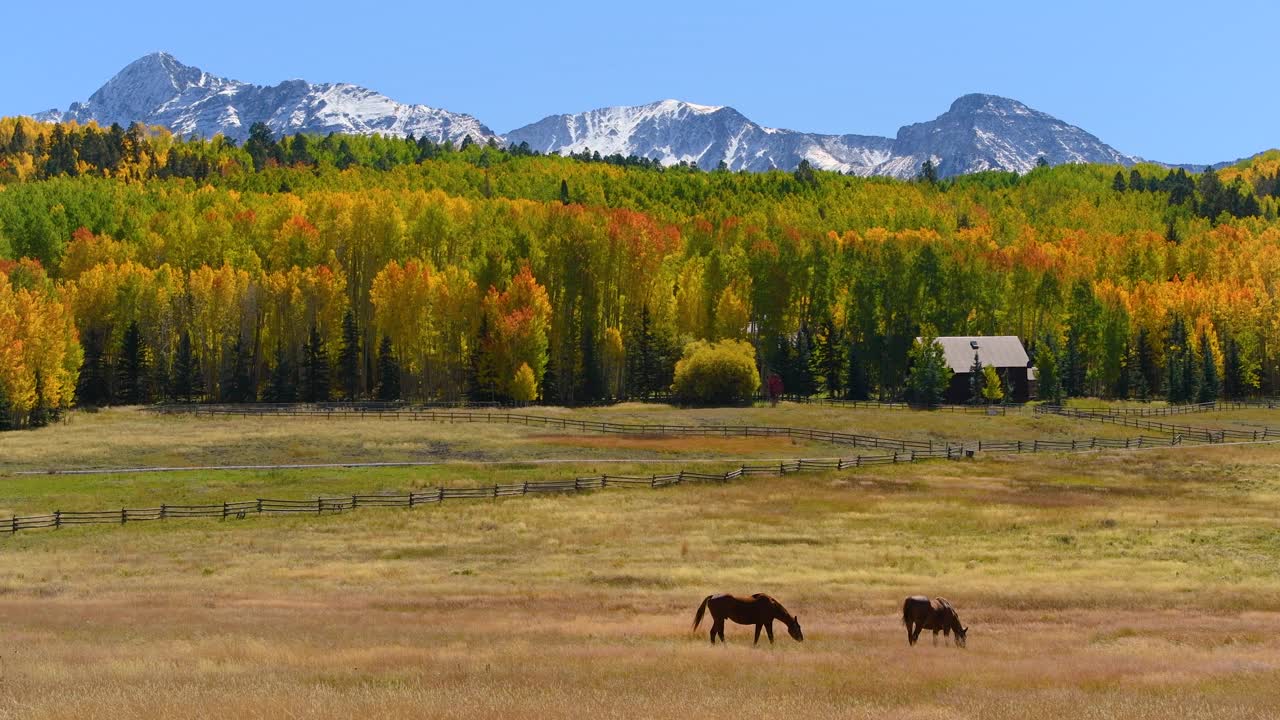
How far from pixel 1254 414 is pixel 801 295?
4679cm

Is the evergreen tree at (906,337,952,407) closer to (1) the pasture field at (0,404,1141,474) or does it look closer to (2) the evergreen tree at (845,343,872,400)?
(1) the pasture field at (0,404,1141,474)

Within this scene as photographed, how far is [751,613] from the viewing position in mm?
24594

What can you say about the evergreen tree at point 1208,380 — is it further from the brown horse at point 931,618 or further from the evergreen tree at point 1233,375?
the brown horse at point 931,618

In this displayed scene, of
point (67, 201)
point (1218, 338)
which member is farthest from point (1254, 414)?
point (67, 201)

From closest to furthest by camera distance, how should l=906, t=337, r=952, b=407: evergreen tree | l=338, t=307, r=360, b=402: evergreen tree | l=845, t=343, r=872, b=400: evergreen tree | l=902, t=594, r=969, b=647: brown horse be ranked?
l=902, t=594, r=969, b=647: brown horse
l=906, t=337, r=952, b=407: evergreen tree
l=338, t=307, r=360, b=402: evergreen tree
l=845, t=343, r=872, b=400: evergreen tree

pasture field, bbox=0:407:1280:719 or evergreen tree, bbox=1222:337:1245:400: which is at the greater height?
evergreen tree, bbox=1222:337:1245:400

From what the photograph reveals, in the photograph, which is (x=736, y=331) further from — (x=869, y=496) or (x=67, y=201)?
(x=67, y=201)

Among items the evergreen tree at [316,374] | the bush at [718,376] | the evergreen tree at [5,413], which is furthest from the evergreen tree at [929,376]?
the evergreen tree at [5,413]

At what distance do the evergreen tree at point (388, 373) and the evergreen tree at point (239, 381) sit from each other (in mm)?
12692

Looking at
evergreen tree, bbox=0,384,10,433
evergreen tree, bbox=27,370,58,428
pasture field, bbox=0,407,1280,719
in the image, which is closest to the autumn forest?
evergreen tree, bbox=27,370,58,428

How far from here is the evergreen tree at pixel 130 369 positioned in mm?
117500

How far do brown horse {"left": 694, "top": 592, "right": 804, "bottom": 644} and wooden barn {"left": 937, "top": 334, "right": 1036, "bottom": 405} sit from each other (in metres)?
104

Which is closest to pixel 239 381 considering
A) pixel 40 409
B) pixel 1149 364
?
pixel 40 409

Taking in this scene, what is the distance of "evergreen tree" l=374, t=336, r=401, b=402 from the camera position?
401 ft
